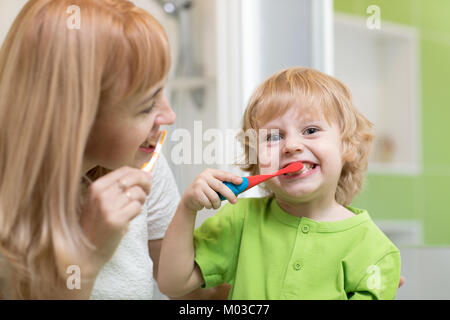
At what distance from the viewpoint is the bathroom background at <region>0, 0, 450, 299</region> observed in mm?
941

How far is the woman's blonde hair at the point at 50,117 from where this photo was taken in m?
0.52

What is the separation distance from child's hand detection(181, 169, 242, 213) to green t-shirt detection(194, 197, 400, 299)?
0.32ft

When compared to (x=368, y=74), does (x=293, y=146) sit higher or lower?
lower

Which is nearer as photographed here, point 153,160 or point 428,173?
point 153,160

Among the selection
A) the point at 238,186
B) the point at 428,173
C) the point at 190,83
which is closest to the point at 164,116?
the point at 238,186

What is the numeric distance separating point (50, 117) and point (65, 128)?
0.8 inches

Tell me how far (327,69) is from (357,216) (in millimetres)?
416

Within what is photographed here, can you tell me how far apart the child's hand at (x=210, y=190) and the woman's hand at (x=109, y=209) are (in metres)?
0.09

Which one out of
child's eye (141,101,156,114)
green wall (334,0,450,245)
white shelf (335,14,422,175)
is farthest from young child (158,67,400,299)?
white shelf (335,14,422,175)

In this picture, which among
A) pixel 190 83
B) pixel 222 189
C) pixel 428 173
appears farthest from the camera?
A: pixel 428 173

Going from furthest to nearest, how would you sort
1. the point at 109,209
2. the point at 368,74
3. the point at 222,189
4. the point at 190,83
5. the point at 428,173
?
the point at 368,74 < the point at 428,173 < the point at 190,83 < the point at 222,189 < the point at 109,209

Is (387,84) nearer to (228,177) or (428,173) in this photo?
(428,173)

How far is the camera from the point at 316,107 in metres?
0.66

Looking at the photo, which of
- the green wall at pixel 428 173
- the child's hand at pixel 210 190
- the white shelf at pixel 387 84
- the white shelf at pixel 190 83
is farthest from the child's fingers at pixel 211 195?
the white shelf at pixel 387 84
